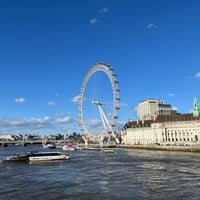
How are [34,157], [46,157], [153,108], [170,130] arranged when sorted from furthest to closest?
[153,108] < [170,130] < [46,157] < [34,157]

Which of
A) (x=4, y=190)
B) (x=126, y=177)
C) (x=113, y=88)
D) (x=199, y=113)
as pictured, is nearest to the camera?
(x=4, y=190)

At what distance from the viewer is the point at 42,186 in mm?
32906

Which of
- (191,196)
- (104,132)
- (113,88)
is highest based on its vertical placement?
(113,88)

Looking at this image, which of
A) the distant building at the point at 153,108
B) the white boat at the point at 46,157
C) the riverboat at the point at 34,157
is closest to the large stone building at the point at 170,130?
the white boat at the point at 46,157

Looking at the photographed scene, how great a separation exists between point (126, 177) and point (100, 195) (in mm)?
10214

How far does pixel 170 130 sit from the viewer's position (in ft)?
382

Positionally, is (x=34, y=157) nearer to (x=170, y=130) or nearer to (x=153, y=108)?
(x=170, y=130)

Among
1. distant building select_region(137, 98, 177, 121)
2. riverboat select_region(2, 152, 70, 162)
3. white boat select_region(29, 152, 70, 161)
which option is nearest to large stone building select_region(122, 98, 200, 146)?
white boat select_region(29, 152, 70, 161)

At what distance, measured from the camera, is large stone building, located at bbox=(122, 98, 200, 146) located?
4252 inches

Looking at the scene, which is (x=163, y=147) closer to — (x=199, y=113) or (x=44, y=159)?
(x=199, y=113)

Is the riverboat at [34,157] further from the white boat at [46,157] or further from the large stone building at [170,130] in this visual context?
the large stone building at [170,130]

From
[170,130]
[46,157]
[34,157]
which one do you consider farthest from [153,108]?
Result: [34,157]

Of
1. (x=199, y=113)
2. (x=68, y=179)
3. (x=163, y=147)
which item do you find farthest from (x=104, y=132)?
(x=68, y=179)

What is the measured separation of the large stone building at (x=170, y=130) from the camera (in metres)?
108
